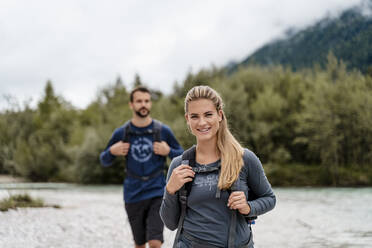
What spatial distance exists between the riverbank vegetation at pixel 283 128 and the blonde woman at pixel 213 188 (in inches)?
1193

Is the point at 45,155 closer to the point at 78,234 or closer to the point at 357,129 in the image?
the point at 357,129

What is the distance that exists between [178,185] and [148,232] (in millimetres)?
2973

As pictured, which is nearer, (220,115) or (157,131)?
(220,115)

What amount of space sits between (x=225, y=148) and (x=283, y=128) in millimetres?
44389

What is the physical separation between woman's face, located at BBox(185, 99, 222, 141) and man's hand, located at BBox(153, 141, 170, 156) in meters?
2.69

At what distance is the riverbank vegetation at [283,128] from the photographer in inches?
1610

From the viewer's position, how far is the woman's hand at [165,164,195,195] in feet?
9.27

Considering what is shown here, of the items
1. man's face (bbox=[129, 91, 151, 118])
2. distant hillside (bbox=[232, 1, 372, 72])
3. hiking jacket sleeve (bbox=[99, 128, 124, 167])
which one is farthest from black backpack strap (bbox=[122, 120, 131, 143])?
distant hillside (bbox=[232, 1, 372, 72])

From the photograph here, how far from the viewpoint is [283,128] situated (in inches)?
1817

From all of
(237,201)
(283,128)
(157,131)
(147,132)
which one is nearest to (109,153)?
(147,132)

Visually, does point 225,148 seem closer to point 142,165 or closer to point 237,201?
point 237,201

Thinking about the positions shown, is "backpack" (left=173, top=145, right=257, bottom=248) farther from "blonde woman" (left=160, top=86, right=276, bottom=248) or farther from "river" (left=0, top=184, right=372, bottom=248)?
"river" (left=0, top=184, right=372, bottom=248)

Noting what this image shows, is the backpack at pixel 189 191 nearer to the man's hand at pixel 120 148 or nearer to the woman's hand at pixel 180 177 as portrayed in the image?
the woman's hand at pixel 180 177

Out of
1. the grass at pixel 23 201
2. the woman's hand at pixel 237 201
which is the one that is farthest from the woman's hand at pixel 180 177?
the grass at pixel 23 201
